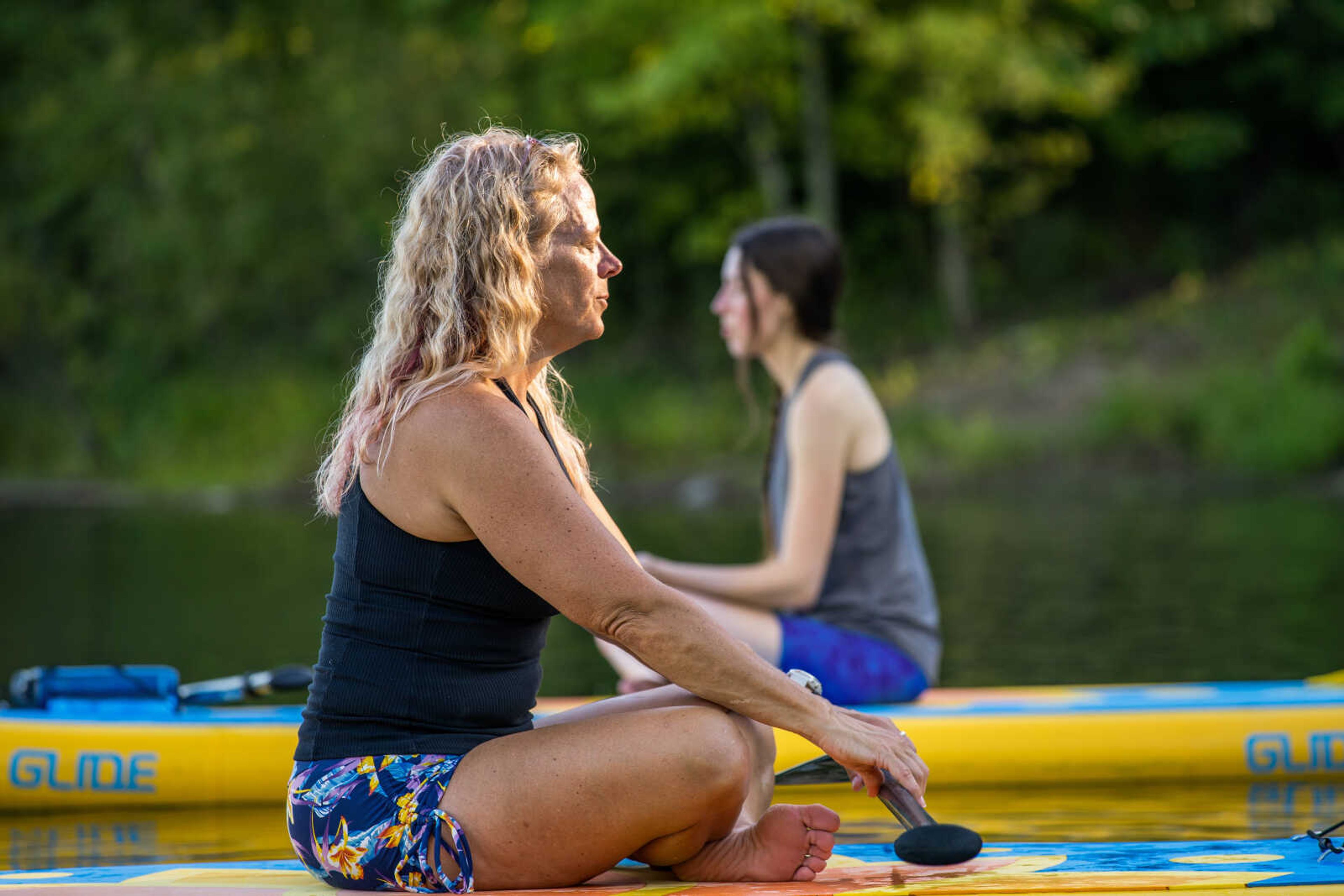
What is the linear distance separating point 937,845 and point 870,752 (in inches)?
8.6

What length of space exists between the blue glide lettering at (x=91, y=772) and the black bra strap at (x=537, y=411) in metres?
2.24

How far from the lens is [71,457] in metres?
20.2

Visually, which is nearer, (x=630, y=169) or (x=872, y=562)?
(x=872, y=562)

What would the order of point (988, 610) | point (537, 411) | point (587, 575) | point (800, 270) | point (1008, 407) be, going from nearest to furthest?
point (587, 575)
point (537, 411)
point (800, 270)
point (988, 610)
point (1008, 407)

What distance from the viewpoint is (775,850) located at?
2.41 m

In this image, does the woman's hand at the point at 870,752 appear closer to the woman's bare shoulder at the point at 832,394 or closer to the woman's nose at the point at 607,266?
the woman's nose at the point at 607,266

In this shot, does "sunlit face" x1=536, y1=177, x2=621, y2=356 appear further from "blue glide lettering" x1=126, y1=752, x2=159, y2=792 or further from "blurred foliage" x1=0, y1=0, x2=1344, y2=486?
"blurred foliage" x1=0, y1=0, x2=1344, y2=486

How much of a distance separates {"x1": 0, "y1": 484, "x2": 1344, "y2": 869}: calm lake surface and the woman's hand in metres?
1.42

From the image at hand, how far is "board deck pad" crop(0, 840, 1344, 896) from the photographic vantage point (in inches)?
91.2

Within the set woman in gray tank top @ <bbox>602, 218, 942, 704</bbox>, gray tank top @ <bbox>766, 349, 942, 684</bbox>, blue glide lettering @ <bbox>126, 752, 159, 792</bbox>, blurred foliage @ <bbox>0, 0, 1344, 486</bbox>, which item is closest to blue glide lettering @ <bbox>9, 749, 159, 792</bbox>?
blue glide lettering @ <bbox>126, 752, 159, 792</bbox>

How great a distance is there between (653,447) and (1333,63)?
914cm

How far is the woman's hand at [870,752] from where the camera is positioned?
2311mm

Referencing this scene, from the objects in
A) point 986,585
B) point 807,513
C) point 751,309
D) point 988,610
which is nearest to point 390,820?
point 807,513

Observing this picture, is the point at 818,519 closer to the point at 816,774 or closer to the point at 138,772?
the point at 816,774
